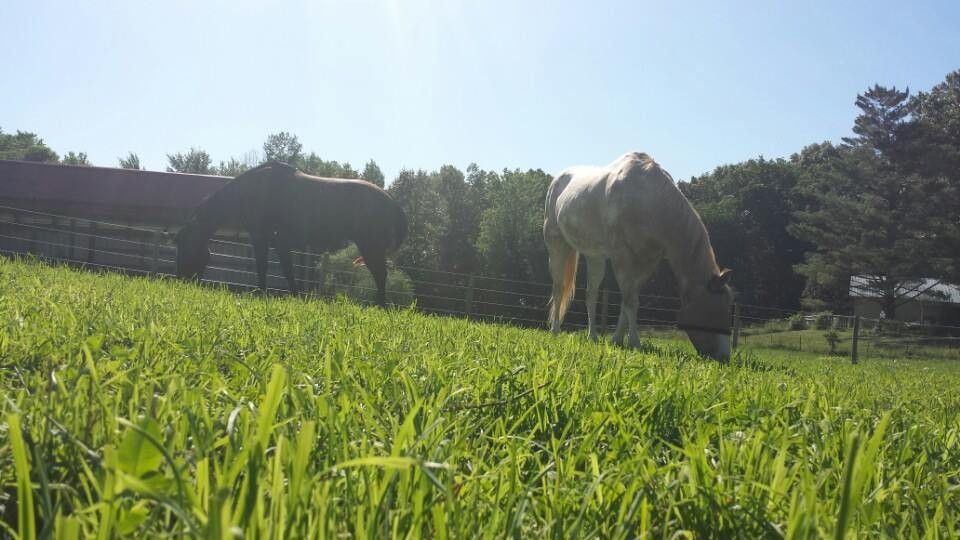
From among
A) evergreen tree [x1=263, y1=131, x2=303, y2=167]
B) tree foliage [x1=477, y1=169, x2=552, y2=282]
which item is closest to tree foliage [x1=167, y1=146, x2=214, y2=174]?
evergreen tree [x1=263, y1=131, x2=303, y2=167]

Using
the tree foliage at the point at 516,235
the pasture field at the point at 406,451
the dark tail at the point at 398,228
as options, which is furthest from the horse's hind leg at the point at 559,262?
the tree foliage at the point at 516,235

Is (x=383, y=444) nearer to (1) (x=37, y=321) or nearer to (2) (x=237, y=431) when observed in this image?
(2) (x=237, y=431)

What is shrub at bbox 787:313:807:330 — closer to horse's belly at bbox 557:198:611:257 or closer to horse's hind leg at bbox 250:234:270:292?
horse's belly at bbox 557:198:611:257

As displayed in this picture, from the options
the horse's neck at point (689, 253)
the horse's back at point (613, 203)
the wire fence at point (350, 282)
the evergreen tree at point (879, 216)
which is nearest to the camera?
the horse's neck at point (689, 253)

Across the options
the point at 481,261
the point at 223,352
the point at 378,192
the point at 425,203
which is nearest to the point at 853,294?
the point at 481,261

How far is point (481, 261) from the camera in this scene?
4819 cm

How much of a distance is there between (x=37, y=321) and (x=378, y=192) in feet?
31.2

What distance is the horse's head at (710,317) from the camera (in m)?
7.41

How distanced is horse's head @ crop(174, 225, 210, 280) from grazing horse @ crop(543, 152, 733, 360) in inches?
232

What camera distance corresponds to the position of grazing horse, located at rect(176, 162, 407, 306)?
1168 cm

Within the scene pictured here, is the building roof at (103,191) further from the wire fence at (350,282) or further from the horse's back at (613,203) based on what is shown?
the horse's back at (613,203)

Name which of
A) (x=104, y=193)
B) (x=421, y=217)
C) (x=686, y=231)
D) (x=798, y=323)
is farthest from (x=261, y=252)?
(x=421, y=217)

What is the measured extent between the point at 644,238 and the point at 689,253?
1.86 ft

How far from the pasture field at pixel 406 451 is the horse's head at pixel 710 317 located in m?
4.89
